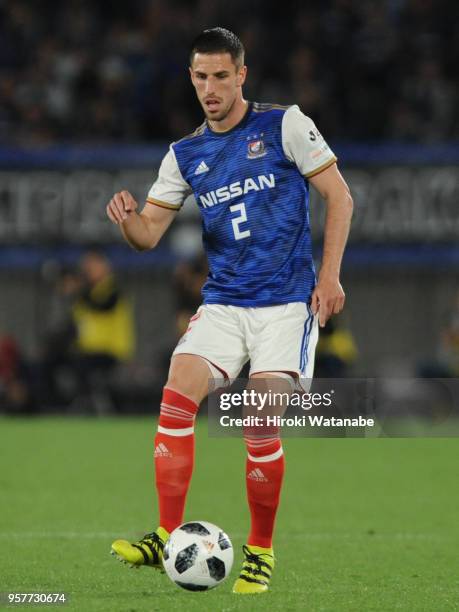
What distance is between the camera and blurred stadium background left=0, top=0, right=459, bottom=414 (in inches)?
651

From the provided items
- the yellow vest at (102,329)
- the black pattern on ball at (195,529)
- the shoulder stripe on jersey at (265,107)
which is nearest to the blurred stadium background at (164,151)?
the yellow vest at (102,329)

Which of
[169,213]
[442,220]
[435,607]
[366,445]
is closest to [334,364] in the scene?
[366,445]

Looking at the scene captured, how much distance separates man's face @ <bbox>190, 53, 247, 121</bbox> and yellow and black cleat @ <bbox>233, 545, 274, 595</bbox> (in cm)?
174

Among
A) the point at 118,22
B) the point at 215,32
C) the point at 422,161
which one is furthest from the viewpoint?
the point at 118,22

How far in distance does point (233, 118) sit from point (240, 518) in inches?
111

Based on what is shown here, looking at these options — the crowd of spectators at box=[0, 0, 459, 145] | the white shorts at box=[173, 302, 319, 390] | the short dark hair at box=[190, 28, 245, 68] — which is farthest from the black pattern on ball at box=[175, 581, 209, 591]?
the crowd of spectators at box=[0, 0, 459, 145]

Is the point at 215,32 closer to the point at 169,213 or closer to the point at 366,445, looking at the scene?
the point at 169,213

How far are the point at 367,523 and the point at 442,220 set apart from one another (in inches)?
367

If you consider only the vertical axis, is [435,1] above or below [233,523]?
above

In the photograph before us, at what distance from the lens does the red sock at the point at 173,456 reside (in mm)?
5613

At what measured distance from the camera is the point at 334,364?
46.3ft

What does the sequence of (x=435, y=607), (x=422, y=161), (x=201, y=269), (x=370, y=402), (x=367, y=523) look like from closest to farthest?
(x=435, y=607) → (x=370, y=402) → (x=367, y=523) → (x=201, y=269) → (x=422, y=161)

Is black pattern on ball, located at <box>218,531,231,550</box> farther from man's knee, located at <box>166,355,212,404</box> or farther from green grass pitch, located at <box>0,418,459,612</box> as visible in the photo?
man's knee, located at <box>166,355,212,404</box>

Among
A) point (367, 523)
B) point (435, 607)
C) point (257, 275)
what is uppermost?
point (257, 275)
